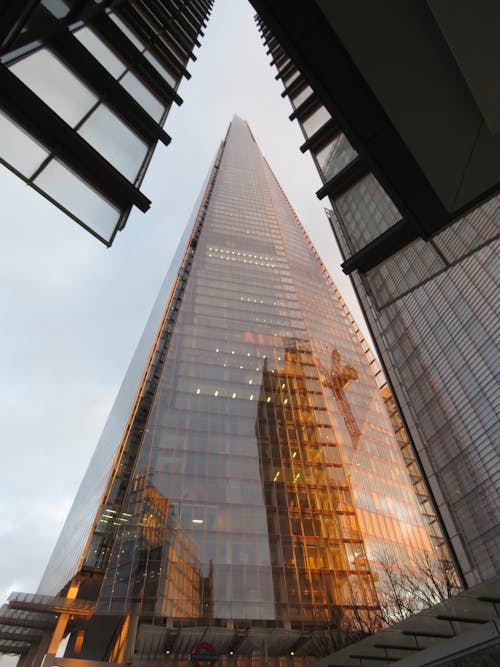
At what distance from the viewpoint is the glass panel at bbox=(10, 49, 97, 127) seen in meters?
5.73

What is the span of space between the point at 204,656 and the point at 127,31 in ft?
120

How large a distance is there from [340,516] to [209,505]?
12.6 meters

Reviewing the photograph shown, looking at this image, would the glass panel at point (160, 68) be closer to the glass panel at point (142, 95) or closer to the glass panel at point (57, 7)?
the glass panel at point (142, 95)

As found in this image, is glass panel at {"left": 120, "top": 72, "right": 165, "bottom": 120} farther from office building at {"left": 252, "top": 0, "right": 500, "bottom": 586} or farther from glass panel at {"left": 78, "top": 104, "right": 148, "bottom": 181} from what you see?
office building at {"left": 252, "top": 0, "right": 500, "bottom": 586}

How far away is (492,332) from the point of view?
2055 centimetres

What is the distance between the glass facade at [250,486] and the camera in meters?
33.7

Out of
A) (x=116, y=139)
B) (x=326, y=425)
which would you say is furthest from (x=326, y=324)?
(x=116, y=139)

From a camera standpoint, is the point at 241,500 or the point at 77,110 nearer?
the point at 77,110

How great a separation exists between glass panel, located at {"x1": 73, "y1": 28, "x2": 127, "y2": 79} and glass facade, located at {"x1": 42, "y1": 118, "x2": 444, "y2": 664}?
34868 mm

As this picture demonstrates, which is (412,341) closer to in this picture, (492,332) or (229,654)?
(492,332)

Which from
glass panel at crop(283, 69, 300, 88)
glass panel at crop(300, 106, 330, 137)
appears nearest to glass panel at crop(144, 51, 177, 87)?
glass panel at crop(300, 106, 330, 137)

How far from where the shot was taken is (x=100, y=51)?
7523 mm

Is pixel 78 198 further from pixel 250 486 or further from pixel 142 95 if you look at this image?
pixel 250 486

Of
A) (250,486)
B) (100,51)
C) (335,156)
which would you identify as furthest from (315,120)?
(250,486)
